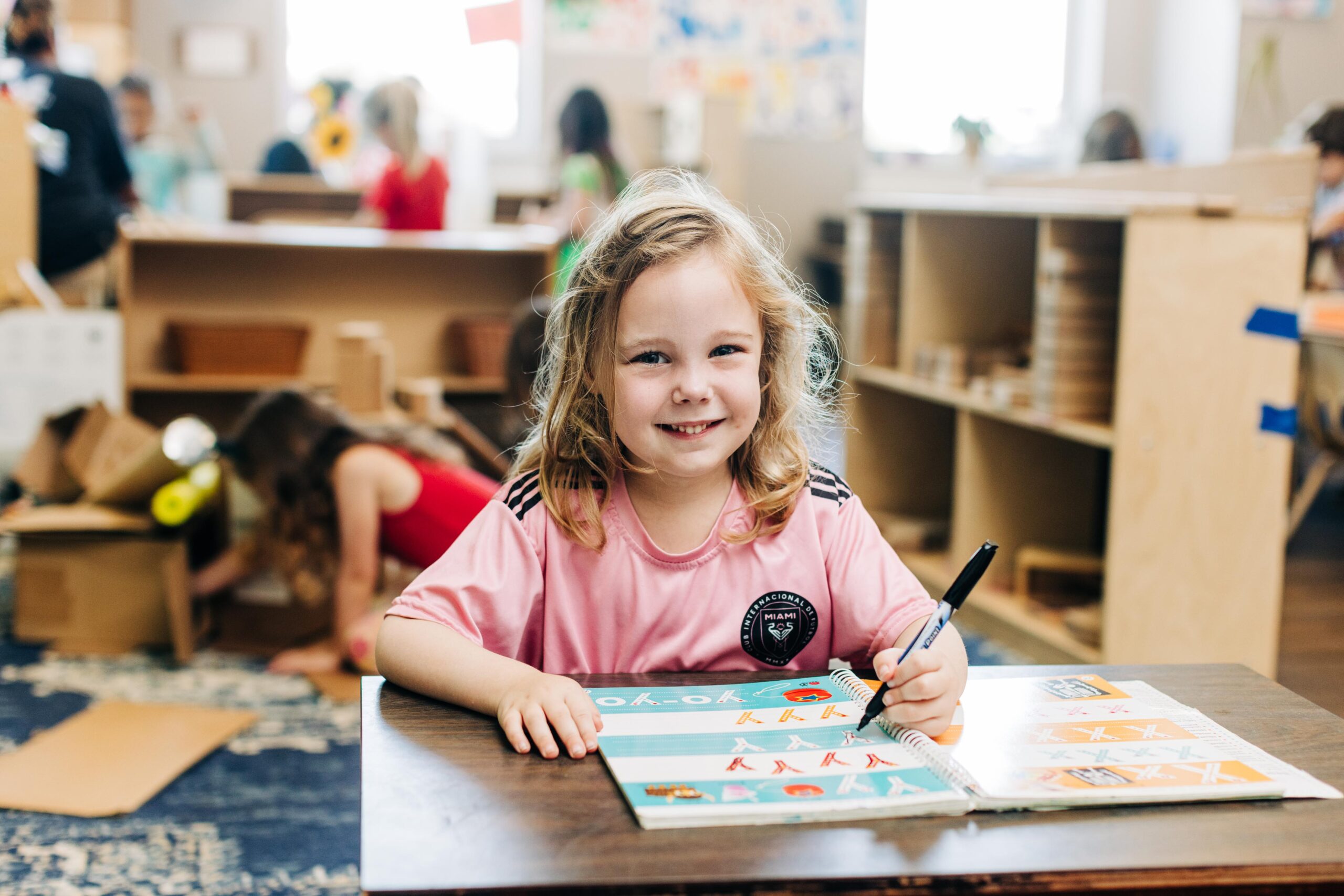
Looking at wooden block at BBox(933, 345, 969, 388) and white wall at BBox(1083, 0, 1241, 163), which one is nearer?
wooden block at BBox(933, 345, 969, 388)

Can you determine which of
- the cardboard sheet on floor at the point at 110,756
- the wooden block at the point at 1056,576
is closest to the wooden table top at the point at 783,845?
the cardboard sheet on floor at the point at 110,756

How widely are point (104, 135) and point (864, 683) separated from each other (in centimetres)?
404

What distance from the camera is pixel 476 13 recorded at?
7.84 m

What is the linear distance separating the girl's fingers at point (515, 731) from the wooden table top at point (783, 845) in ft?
0.04

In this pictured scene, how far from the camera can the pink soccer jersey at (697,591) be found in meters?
1.15

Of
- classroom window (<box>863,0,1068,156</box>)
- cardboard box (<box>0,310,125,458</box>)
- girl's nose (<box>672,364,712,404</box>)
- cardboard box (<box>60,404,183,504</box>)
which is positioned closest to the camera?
girl's nose (<box>672,364,712,404</box>)

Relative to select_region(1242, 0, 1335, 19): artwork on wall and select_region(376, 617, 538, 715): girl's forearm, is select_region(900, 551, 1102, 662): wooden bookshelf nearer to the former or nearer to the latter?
select_region(376, 617, 538, 715): girl's forearm

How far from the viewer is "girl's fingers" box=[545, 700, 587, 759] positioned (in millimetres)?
837

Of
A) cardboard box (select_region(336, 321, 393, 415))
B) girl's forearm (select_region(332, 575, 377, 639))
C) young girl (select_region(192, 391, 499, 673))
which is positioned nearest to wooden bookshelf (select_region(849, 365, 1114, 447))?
young girl (select_region(192, 391, 499, 673))

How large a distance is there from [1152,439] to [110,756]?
1985mm

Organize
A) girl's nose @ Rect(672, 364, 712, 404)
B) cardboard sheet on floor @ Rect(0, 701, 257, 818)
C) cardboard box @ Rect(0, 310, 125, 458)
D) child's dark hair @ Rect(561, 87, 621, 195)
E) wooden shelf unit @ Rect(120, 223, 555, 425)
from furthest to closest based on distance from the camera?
child's dark hair @ Rect(561, 87, 621, 195)
wooden shelf unit @ Rect(120, 223, 555, 425)
cardboard box @ Rect(0, 310, 125, 458)
cardboard sheet on floor @ Rect(0, 701, 257, 818)
girl's nose @ Rect(672, 364, 712, 404)

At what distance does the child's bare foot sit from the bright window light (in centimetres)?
538

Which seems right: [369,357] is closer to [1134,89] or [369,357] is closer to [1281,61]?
[1281,61]

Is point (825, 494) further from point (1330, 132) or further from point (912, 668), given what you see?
point (1330, 132)
